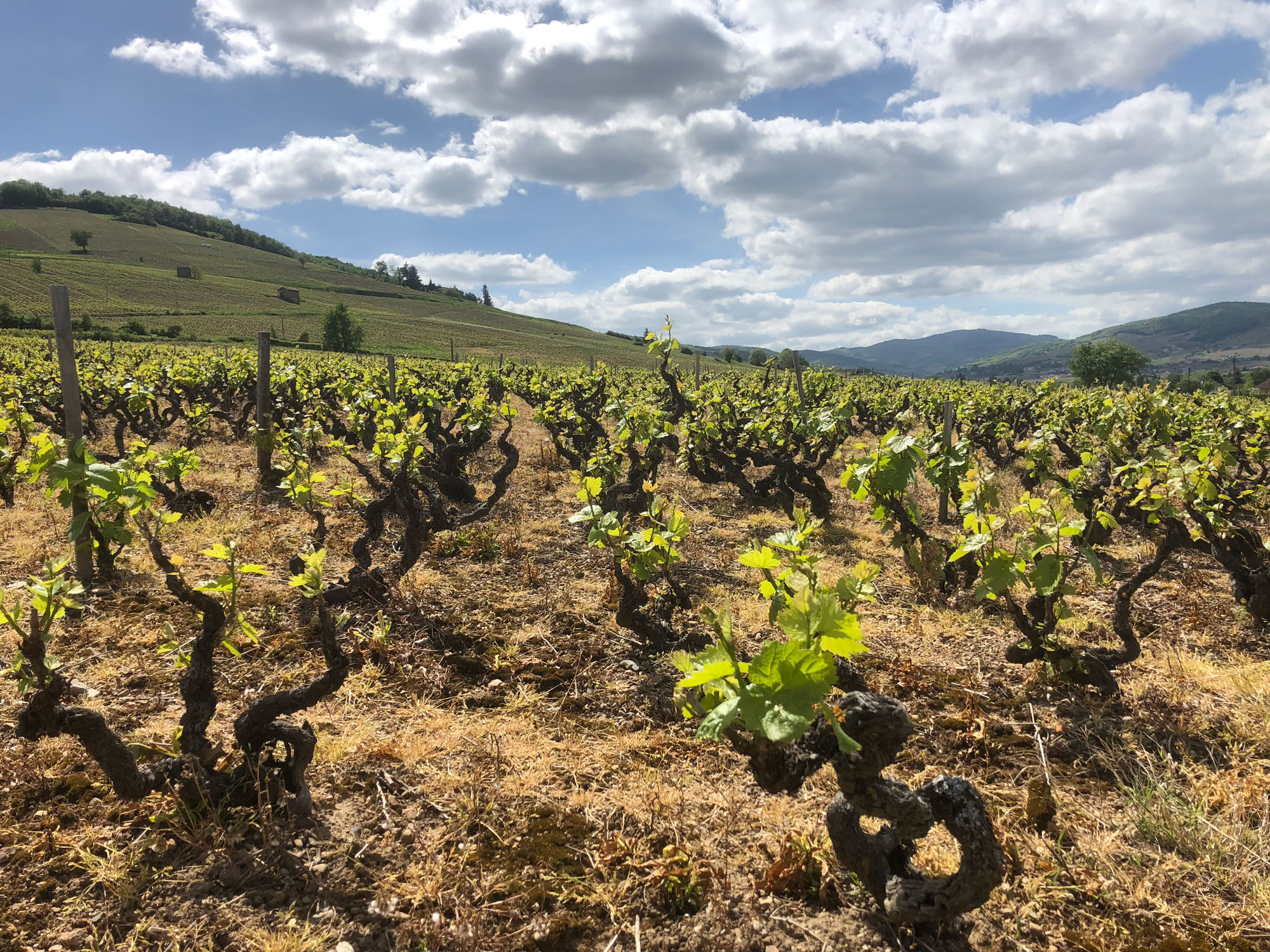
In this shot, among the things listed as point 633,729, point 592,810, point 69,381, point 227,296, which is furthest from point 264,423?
point 227,296

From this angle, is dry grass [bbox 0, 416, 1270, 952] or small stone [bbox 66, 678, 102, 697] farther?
small stone [bbox 66, 678, 102, 697]

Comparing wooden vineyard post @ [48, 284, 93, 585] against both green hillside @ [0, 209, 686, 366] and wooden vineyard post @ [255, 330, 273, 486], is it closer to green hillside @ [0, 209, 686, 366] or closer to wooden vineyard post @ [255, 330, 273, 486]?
wooden vineyard post @ [255, 330, 273, 486]

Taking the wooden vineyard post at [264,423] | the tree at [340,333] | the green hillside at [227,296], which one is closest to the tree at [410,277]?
the green hillside at [227,296]

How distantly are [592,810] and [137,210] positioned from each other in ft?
498

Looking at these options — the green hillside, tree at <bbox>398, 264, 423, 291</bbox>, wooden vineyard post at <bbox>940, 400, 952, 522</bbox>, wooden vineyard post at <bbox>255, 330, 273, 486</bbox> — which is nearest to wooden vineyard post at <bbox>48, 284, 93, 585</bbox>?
wooden vineyard post at <bbox>255, 330, 273, 486</bbox>

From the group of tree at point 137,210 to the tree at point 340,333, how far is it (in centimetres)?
8342

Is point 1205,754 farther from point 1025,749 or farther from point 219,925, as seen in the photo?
point 219,925

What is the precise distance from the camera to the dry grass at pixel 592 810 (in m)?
2.44

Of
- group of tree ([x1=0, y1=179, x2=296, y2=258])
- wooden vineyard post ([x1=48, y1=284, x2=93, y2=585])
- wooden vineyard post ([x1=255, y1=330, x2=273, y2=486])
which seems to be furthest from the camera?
group of tree ([x1=0, y1=179, x2=296, y2=258])

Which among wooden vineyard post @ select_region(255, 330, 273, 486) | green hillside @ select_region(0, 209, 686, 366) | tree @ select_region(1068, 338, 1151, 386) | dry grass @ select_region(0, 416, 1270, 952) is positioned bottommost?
dry grass @ select_region(0, 416, 1270, 952)

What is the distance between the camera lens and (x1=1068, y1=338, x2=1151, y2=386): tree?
56.8 m

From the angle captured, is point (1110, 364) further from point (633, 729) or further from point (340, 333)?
point (633, 729)

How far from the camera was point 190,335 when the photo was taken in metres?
44.7

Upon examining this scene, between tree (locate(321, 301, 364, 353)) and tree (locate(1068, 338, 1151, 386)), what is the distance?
66236mm
